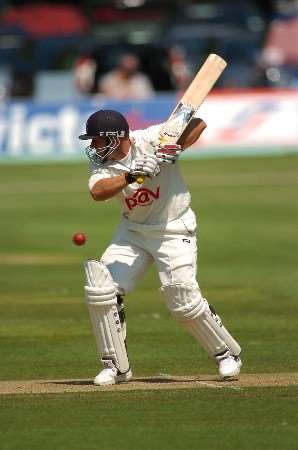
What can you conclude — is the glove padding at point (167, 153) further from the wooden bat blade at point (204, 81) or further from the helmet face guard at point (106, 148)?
the wooden bat blade at point (204, 81)

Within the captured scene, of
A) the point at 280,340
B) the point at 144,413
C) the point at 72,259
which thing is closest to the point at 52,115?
the point at 72,259

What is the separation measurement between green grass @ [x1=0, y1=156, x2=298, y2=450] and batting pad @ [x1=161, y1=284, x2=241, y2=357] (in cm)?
48

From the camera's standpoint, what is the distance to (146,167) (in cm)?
788

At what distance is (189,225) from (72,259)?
705cm

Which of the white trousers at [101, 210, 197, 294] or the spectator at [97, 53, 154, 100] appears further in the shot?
the spectator at [97, 53, 154, 100]

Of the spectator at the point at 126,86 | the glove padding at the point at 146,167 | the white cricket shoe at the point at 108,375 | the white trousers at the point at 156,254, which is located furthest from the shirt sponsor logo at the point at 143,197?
the spectator at the point at 126,86

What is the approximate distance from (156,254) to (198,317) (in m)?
0.47

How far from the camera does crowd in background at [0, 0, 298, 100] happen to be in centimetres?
2933

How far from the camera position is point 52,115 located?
25.3 m

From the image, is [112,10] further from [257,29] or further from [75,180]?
[75,180]

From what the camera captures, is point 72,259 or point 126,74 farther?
point 126,74

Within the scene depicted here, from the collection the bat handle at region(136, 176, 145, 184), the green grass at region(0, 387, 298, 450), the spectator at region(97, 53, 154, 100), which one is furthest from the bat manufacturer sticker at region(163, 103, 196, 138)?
the spectator at region(97, 53, 154, 100)

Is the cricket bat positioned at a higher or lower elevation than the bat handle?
higher

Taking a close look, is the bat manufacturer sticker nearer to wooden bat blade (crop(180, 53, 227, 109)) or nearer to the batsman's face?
wooden bat blade (crop(180, 53, 227, 109))
